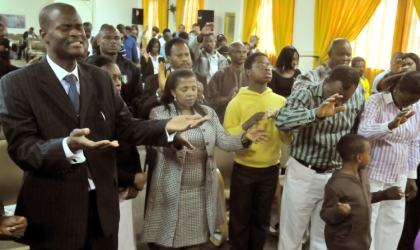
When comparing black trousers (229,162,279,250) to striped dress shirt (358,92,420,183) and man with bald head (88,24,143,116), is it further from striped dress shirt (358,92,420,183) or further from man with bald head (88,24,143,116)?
man with bald head (88,24,143,116)

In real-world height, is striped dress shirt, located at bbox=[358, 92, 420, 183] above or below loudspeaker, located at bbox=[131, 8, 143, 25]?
below

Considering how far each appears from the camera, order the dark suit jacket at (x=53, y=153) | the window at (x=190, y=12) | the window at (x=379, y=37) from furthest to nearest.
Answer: the window at (x=190, y=12) < the window at (x=379, y=37) < the dark suit jacket at (x=53, y=153)

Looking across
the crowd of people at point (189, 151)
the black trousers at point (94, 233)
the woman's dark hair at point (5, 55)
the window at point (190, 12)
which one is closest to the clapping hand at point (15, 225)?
the crowd of people at point (189, 151)

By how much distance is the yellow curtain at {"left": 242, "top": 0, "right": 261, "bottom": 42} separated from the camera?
33.4 feet

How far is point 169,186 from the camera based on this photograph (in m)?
2.50

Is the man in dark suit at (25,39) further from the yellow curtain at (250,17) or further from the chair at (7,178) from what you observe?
the chair at (7,178)

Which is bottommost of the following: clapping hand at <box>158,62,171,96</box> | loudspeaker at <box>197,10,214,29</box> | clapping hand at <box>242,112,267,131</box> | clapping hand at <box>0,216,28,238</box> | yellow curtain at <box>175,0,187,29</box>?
clapping hand at <box>0,216,28,238</box>

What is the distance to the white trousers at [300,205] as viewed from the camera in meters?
2.63

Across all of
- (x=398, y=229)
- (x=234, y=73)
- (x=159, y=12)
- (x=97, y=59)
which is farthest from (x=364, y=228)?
(x=159, y=12)

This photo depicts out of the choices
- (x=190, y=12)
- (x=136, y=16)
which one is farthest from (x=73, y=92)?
(x=136, y=16)

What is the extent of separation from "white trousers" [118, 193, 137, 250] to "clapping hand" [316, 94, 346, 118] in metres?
1.30

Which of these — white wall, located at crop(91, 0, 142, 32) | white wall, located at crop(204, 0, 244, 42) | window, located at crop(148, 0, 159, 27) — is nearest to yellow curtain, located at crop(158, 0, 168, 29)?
window, located at crop(148, 0, 159, 27)

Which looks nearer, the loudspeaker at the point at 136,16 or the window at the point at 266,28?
the window at the point at 266,28

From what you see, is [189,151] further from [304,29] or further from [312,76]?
[304,29]
